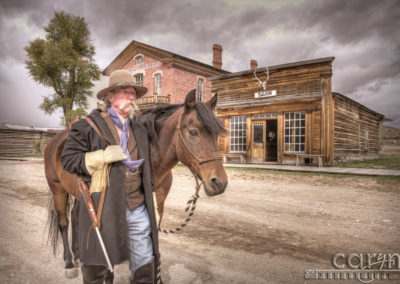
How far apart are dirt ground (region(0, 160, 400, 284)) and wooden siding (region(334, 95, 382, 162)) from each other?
764 cm

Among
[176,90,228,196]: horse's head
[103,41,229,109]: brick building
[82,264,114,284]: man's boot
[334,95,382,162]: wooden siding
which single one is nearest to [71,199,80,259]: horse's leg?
[82,264,114,284]: man's boot

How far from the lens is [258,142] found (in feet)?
48.0

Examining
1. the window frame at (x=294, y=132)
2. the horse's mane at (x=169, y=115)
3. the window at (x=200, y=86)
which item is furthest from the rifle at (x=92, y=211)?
the window at (x=200, y=86)

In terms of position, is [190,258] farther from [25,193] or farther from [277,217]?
[25,193]

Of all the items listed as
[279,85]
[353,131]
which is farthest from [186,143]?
[353,131]

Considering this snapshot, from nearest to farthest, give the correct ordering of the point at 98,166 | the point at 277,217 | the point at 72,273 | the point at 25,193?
the point at 98,166
the point at 72,273
the point at 277,217
the point at 25,193

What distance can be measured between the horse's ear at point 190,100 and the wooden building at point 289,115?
11.5m

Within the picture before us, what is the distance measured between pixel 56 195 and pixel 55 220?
0.37 metres

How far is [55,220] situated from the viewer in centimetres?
346

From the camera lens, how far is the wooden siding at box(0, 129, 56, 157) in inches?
956

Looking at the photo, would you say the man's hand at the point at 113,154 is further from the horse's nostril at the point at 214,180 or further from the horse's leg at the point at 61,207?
the horse's leg at the point at 61,207

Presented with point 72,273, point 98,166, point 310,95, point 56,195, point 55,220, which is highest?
point 310,95

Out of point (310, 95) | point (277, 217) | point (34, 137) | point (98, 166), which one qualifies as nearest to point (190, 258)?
point (98, 166)

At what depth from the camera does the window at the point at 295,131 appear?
13.1 m
